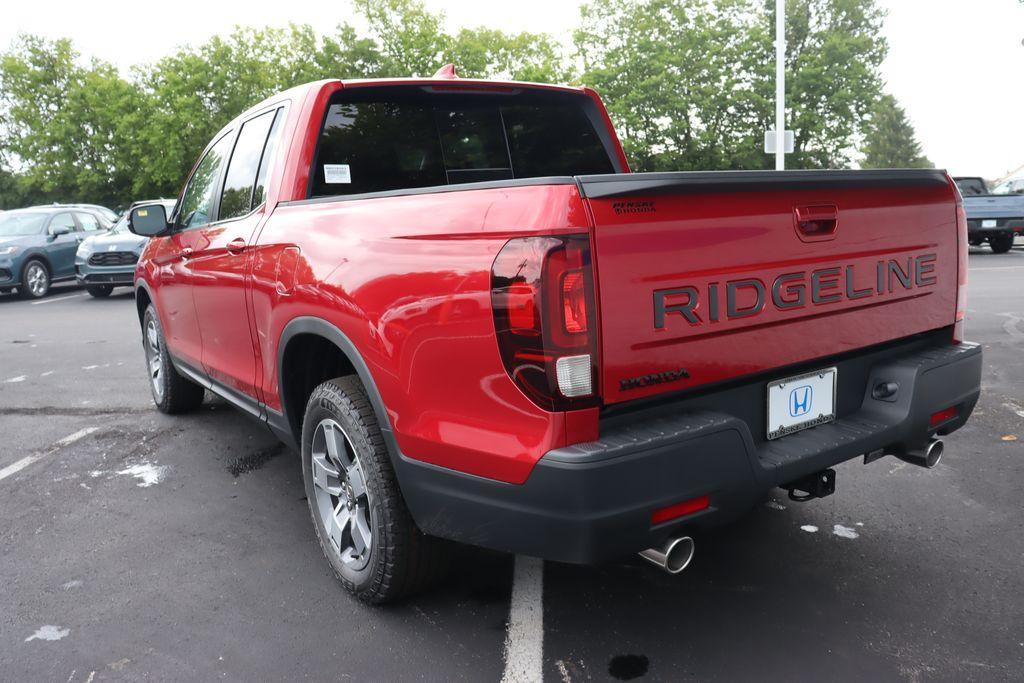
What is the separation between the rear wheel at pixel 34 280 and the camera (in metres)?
14.9

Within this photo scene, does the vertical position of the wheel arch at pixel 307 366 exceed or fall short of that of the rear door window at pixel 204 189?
it falls short

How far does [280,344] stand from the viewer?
317cm

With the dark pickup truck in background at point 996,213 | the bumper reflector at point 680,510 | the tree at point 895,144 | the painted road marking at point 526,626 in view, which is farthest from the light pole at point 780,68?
the tree at point 895,144

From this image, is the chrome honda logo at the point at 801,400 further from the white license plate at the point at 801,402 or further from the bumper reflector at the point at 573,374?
the bumper reflector at the point at 573,374

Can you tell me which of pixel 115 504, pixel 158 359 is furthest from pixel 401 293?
pixel 158 359

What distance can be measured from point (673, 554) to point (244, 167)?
9.37ft

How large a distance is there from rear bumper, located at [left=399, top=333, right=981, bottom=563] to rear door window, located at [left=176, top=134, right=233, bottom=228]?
2.60 m

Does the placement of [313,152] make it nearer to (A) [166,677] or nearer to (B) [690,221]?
(B) [690,221]

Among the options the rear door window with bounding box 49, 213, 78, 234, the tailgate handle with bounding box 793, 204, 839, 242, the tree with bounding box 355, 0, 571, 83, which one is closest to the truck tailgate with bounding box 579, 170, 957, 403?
the tailgate handle with bounding box 793, 204, 839, 242

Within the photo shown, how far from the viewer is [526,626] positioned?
2.71 meters

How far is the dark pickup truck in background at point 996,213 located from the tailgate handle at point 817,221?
17150mm

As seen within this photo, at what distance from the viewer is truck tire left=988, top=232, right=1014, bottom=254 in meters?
18.1

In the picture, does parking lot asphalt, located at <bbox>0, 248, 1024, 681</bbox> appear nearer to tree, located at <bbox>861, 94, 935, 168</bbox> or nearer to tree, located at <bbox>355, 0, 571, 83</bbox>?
tree, located at <bbox>355, 0, 571, 83</bbox>

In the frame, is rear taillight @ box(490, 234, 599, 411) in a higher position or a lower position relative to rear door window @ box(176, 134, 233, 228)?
lower
